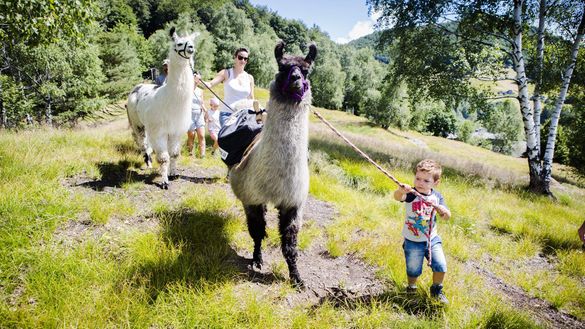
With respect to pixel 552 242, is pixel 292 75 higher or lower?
higher

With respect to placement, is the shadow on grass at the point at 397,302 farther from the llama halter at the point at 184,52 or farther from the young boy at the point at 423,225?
the llama halter at the point at 184,52

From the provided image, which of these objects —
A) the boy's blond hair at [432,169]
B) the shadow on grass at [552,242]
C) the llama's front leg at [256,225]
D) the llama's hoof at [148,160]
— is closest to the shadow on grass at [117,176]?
the llama's hoof at [148,160]

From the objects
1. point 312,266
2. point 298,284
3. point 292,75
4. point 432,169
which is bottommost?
point 312,266

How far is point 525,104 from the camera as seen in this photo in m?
9.84

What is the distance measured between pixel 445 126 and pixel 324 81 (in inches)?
1252

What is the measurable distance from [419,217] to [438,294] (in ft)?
2.73

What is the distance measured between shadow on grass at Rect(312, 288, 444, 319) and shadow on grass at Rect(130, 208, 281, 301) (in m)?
0.69

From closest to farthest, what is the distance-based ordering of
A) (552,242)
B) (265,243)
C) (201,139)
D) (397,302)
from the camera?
(397,302), (265,243), (552,242), (201,139)

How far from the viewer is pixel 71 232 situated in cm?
355

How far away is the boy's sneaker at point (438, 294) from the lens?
3152mm

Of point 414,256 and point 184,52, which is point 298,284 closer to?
point 414,256

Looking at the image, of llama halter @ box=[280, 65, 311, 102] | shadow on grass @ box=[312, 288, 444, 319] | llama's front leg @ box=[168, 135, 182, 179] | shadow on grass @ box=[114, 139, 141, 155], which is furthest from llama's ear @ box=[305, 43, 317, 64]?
shadow on grass @ box=[114, 139, 141, 155]

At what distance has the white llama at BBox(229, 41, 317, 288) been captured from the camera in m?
2.94

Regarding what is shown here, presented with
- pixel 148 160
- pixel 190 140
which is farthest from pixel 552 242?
pixel 148 160
